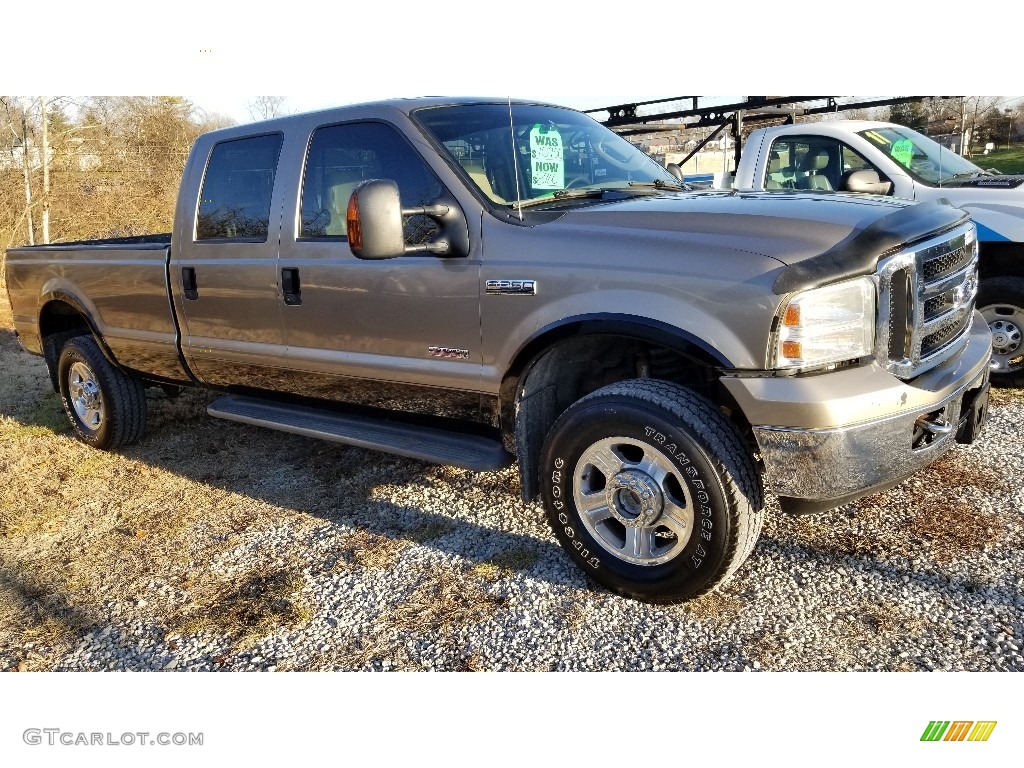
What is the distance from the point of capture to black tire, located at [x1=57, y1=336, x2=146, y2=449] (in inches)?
208

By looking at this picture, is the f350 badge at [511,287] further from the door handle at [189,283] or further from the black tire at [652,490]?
the door handle at [189,283]

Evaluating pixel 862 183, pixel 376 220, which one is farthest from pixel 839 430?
pixel 862 183

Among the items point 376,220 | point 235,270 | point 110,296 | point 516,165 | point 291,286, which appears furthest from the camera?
point 110,296

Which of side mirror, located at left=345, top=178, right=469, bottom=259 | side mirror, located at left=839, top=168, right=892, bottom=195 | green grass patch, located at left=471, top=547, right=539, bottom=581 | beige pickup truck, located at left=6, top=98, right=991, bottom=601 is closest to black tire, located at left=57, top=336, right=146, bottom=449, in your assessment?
beige pickup truck, located at left=6, top=98, right=991, bottom=601

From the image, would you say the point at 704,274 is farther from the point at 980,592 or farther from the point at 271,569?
the point at 271,569

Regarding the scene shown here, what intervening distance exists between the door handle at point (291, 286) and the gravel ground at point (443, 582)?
108cm

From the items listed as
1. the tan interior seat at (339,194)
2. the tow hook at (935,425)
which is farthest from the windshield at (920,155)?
the tan interior seat at (339,194)

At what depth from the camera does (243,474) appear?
188 inches

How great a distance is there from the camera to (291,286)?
3.96m

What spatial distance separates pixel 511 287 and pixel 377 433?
3.47 ft

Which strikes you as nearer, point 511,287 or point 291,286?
point 511,287

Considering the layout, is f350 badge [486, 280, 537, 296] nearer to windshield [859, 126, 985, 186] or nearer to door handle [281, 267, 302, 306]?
door handle [281, 267, 302, 306]

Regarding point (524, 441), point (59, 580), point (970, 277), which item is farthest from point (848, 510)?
point (59, 580)

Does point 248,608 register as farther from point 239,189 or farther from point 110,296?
point 110,296
